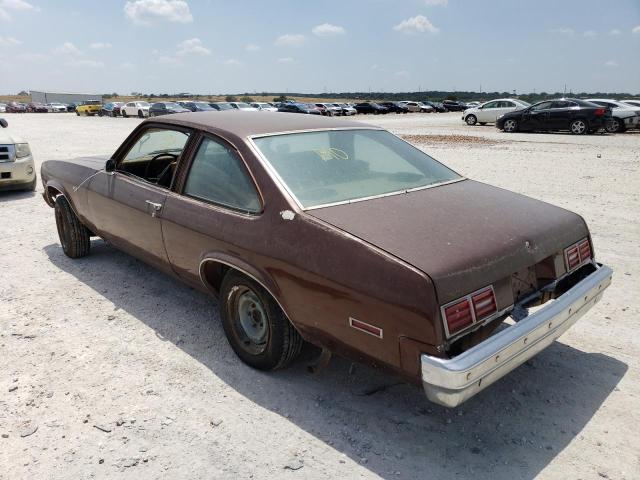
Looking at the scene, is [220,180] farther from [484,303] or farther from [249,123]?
[484,303]

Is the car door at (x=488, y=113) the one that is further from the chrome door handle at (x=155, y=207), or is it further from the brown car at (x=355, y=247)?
the chrome door handle at (x=155, y=207)

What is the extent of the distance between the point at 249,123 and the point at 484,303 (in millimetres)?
2036

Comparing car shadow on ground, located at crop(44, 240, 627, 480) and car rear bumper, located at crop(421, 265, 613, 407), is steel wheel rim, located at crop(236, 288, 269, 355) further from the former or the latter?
car rear bumper, located at crop(421, 265, 613, 407)

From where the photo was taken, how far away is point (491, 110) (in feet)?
92.5

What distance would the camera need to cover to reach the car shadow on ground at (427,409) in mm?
2516

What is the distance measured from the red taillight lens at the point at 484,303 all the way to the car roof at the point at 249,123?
1746 mm

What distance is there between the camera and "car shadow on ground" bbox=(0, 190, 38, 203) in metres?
8.27

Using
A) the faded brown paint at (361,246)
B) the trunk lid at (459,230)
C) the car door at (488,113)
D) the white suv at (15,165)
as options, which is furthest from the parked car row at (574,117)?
the trunk lid at (459,230)

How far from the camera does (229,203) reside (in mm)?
3232

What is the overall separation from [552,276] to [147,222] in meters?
2.79

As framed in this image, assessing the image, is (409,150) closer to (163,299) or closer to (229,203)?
(229,203)

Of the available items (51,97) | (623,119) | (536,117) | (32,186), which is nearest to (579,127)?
(536,117)

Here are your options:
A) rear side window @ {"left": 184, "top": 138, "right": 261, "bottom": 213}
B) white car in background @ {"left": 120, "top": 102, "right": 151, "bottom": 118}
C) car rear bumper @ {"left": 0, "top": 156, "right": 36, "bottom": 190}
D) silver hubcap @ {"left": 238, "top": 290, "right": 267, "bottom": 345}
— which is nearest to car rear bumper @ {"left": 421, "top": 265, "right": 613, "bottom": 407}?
silver hubcap @ {"left": 238, "top": 290, "right": 267, "bottom": 345}

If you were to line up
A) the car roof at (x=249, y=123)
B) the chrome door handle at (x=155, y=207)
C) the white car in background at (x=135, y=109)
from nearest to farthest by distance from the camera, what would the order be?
the car roof at (x=249, y=123)
the chrome door handle at (x=155, y=207)
the white car in background at (x=135, y=109)
